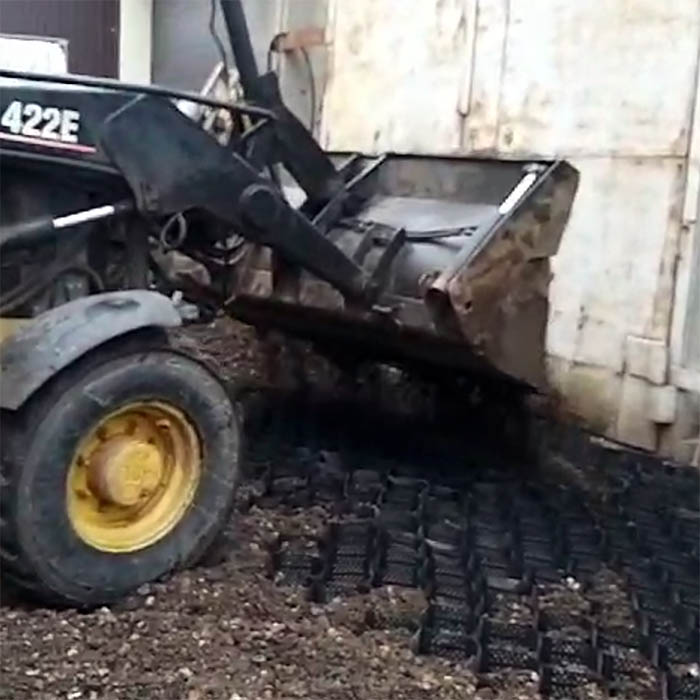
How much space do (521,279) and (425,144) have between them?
2.40 m

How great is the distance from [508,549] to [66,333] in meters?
1.49

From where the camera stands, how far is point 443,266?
4.45 metres

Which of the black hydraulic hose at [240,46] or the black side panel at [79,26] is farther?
the black side panel at [79,26]

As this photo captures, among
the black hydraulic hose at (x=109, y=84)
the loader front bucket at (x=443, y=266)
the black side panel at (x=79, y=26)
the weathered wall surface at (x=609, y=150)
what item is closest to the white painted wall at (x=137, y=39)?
the black side panel at (x=79, y=26)

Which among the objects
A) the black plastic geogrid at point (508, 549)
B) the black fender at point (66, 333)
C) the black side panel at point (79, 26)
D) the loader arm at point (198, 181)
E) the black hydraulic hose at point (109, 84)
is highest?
the black side panel at point (79, 26)

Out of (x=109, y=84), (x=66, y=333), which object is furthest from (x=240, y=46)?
(x=66, y=333)

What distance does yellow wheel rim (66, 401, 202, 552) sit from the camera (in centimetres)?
348

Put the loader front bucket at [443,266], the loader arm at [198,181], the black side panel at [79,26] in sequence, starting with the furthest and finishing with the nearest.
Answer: the black side panel at [79,26] → the loader front bucket at [443,266] → the loader arm at [198,181]

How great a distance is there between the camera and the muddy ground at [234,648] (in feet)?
9.52

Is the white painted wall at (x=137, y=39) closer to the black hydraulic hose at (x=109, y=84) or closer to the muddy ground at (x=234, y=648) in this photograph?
the black hydraulic hose at (x=109, y=84)

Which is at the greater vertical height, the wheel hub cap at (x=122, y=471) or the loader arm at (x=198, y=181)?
the loader arm at (x=198, y=181)

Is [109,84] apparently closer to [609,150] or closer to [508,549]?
[508,549]

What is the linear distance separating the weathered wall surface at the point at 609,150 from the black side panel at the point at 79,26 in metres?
3.87

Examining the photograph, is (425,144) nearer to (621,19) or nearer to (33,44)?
(621,19)
